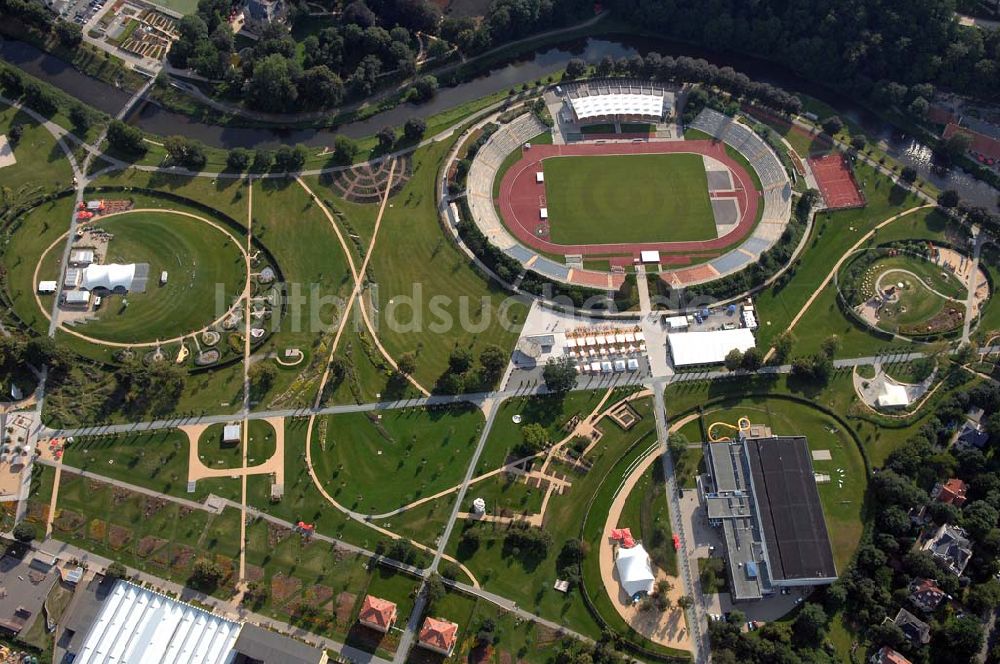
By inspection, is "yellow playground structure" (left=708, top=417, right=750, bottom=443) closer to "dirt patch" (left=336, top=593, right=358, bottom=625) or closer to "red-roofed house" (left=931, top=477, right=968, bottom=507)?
"red-roofed house" (left=931, top=477, right=968, bottom=507)

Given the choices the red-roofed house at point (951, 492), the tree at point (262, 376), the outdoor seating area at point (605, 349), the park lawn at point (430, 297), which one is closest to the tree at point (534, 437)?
the outdoor seating area at point (605, 349)

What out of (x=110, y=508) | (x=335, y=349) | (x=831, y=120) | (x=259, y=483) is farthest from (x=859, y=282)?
(x=110, y=508)

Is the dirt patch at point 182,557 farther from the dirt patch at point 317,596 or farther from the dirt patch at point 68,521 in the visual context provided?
the dirt patch at point 317,596

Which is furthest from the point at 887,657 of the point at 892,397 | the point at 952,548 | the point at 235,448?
the point at 235,448

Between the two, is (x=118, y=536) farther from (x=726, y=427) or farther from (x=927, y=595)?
(x=927, y=595)

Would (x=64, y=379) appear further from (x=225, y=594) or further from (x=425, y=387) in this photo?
(x=425, y=387)

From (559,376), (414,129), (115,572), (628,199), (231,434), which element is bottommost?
(115,572)
